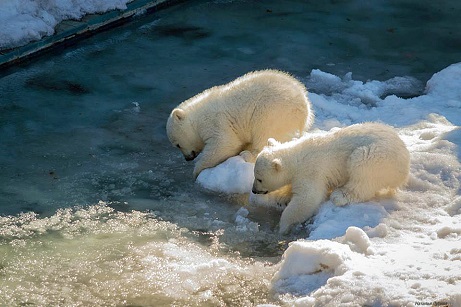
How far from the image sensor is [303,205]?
7.68m

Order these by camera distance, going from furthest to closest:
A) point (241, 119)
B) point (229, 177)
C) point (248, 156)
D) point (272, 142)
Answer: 1. point (241, 119)
2. point (248, 156)
3. point (229, 177)
4. point (272, 142)

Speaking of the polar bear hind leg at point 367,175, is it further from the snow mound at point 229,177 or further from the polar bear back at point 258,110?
the polar bear back at point 258,110

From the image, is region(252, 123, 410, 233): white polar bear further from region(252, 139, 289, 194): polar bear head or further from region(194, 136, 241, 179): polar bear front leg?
region(194, 136, 241, 179): polar bear front leg

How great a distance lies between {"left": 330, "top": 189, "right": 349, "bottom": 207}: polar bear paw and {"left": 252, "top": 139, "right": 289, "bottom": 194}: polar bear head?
49 centimetres

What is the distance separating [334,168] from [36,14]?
21.1 feet

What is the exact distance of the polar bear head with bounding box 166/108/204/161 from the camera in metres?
8.99

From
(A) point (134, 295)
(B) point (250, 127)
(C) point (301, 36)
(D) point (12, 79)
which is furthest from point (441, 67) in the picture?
(A) point (134, 295)

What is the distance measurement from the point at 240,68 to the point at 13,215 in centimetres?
469

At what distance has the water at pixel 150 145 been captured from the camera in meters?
6.84

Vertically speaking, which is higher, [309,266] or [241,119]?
[241,119]

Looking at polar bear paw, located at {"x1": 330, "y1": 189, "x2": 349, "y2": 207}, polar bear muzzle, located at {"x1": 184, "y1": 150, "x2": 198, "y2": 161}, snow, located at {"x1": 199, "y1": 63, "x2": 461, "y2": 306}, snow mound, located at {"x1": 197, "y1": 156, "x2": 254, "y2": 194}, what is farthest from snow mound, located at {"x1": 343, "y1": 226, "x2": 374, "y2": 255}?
polar bear muzzle, located at {"x1": 184, "y1": 150, "x2": 198, "y2": 161}

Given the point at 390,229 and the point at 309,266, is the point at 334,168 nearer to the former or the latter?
the point at 390,229

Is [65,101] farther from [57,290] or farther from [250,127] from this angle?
[57,290]

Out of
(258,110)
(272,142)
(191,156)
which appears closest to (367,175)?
(272,142)
